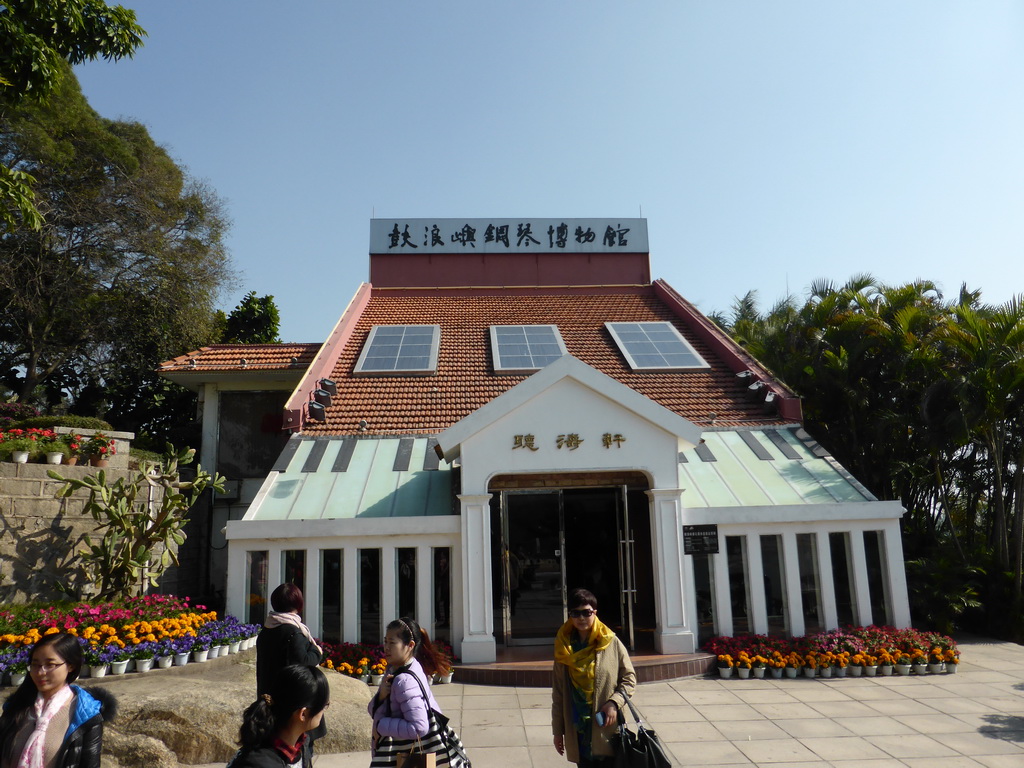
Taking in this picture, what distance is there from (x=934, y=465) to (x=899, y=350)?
2438 millimetres

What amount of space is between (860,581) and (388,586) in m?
7.45

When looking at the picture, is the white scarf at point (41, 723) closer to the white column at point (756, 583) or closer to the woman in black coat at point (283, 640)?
the woman in black coat at point (283, 640)

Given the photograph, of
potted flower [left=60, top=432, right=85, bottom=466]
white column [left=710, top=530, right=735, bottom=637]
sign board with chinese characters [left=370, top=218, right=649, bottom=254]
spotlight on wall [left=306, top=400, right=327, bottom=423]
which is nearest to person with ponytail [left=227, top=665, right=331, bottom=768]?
white column [left=710, top=530, right=735, bottom=637]

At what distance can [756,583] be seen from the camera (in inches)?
433

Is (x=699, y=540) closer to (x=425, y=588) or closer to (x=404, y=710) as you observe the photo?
(x=425, y=588)

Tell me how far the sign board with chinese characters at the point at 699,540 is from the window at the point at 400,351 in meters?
6.95

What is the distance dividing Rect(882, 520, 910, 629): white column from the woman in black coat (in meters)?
9.53

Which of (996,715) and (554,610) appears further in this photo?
(554,610)

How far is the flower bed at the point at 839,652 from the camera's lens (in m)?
9.94

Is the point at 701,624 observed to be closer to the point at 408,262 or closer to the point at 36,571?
the point at 36,571

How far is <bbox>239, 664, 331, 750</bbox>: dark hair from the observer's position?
289cm

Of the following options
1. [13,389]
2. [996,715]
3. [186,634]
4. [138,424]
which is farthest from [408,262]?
[996,715]

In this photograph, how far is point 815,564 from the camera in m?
11.1

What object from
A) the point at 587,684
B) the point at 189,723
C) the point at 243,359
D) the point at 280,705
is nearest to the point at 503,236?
the point at 243,359
